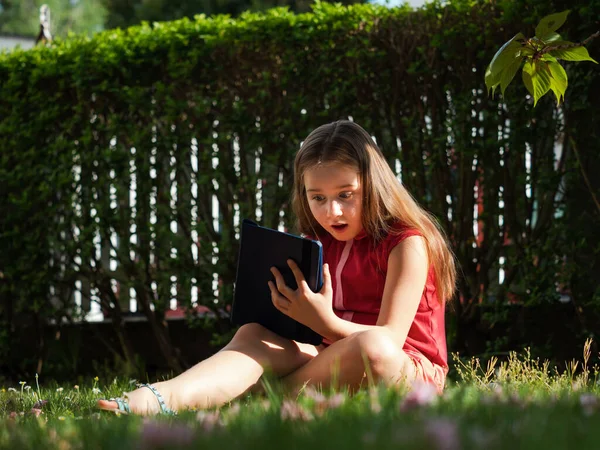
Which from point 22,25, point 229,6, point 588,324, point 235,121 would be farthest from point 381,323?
point 22,25

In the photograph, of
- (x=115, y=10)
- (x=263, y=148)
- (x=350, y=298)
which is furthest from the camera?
(x=115, y=10)

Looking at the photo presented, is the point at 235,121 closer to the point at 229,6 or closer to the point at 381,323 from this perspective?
the point at 381,323

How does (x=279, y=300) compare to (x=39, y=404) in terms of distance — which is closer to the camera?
(x=279, y=300)

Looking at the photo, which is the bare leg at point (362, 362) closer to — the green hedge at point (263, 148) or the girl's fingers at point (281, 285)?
the girl's fingers at point (281, 285)

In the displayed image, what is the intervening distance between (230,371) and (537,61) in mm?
1470

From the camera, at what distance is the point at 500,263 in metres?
4.72

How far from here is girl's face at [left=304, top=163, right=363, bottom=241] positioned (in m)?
3.12

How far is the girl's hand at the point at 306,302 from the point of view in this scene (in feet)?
9.42

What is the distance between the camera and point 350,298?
3.31m

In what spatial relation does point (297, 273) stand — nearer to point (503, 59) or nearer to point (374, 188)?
point (374, 188)

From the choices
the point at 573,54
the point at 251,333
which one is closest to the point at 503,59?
the point at 573,54

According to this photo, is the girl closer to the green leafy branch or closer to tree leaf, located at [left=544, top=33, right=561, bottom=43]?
the green leafy branch

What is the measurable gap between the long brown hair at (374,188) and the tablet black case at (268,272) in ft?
1.13

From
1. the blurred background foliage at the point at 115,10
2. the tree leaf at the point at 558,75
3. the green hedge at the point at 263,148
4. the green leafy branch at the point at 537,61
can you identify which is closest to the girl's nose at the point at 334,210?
the green leafy branch at the point at 537,61
